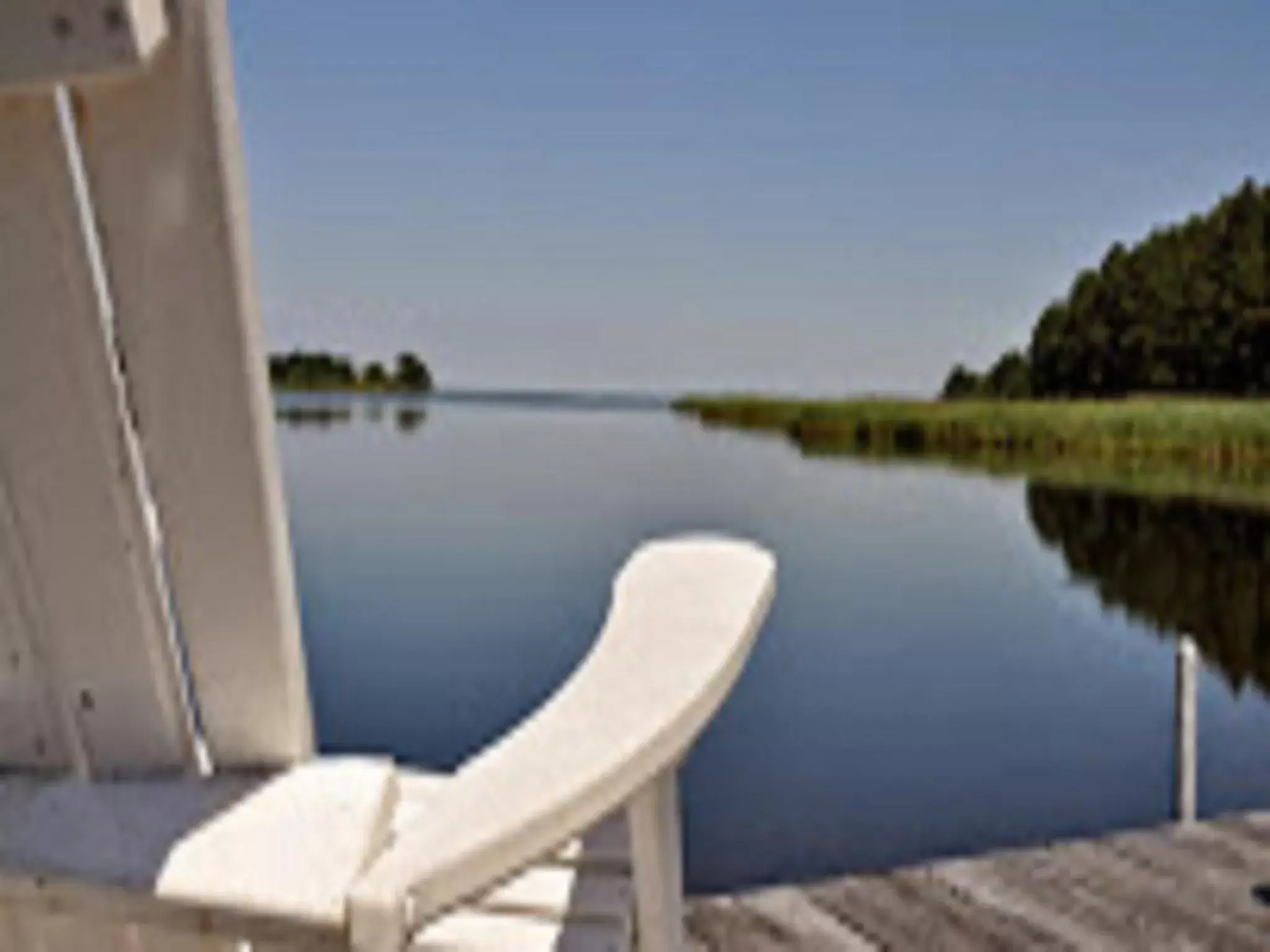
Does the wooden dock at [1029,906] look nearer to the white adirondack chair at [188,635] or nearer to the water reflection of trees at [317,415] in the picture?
the white adirondack chair at [188,635]

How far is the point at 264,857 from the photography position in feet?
2.84

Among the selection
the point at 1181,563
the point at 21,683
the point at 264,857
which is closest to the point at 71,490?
the point at 21,683

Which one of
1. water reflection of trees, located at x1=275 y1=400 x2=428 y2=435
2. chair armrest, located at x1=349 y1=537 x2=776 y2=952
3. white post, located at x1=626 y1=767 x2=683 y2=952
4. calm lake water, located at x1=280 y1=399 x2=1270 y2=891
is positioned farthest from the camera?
water reflection of trees, located at x1=275 y1=400 x2=428 y2=435

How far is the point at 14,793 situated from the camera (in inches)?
39.6

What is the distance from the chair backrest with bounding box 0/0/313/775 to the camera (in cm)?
83

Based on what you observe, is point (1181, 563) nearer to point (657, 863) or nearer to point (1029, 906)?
point (1029, 906)

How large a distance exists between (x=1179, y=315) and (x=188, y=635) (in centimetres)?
3869

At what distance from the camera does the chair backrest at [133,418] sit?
0.83m

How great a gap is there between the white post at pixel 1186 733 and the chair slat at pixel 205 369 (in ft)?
11.0

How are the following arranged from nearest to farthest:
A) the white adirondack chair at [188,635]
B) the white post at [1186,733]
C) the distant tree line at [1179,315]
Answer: the white adirondack chair at [188,635] → the white post at [1186,733] → the distant tree line at [1179,315]

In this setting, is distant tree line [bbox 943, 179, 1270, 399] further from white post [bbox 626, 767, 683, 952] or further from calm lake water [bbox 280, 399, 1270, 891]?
white post [bbox 626, 767, 683, 952]

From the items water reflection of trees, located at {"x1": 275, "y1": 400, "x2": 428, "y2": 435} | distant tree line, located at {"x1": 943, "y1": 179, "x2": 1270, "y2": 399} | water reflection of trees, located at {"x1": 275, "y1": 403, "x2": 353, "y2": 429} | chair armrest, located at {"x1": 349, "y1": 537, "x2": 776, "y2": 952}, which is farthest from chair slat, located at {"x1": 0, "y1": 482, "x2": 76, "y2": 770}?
water reflection of trees, located at {"x1": 275, "y1": 403, "x2": 353, "y2": 429}

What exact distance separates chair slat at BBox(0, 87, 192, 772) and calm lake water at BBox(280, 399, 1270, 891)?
0.41 m

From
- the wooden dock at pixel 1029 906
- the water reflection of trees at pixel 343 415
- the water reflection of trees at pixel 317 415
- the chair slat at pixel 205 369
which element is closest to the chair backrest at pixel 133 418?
the chair slat at pixel 205 369
